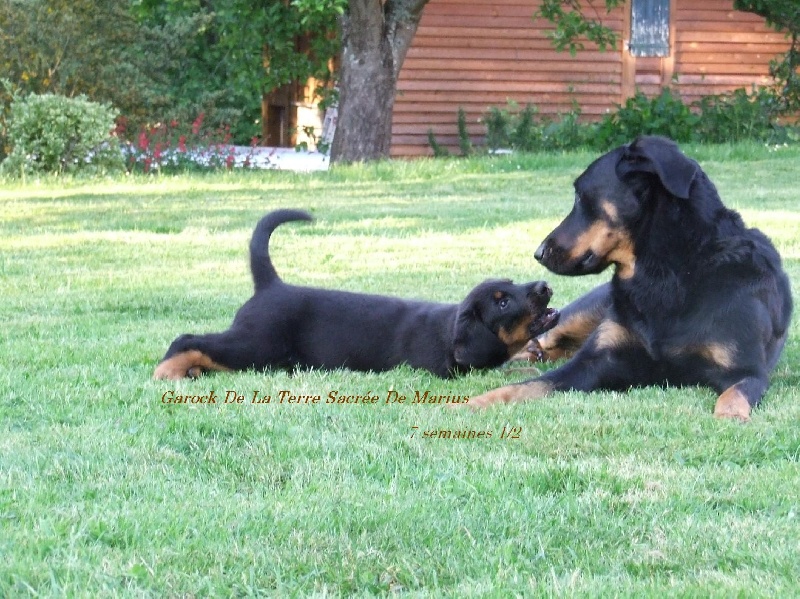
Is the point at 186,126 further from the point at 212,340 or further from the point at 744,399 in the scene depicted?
the point at 744,399

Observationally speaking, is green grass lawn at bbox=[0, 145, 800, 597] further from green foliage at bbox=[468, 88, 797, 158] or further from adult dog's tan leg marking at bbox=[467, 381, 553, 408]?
green foliage at bbox=[468, 88, 797, 158]

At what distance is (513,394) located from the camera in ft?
15.8

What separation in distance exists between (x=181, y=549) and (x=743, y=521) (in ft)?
5.11

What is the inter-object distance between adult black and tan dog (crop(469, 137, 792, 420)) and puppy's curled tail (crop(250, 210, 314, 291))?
1.39 m

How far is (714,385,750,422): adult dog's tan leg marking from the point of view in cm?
439

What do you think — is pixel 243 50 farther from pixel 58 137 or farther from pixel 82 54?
pixel 58 137

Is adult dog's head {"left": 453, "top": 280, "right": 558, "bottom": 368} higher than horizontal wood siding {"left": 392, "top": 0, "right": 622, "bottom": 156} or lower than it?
lower

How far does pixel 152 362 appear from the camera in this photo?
18.4ft

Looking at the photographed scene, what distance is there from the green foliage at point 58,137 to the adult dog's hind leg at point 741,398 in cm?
1233

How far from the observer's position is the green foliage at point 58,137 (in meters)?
15.3

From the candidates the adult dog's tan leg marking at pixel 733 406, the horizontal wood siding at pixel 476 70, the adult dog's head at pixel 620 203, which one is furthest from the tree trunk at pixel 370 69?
the adult dog's tan leg marking at pixel 733 406

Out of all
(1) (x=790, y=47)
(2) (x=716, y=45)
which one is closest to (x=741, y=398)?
(2) (x=716, y=45)

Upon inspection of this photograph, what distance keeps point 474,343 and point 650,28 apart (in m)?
18.7

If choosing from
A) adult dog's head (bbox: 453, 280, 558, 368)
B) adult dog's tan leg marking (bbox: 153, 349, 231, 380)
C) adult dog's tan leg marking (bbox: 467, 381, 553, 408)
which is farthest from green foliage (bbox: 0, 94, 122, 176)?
adult dog's tan leg marking (bbox: 467, 381, 553, 408)
